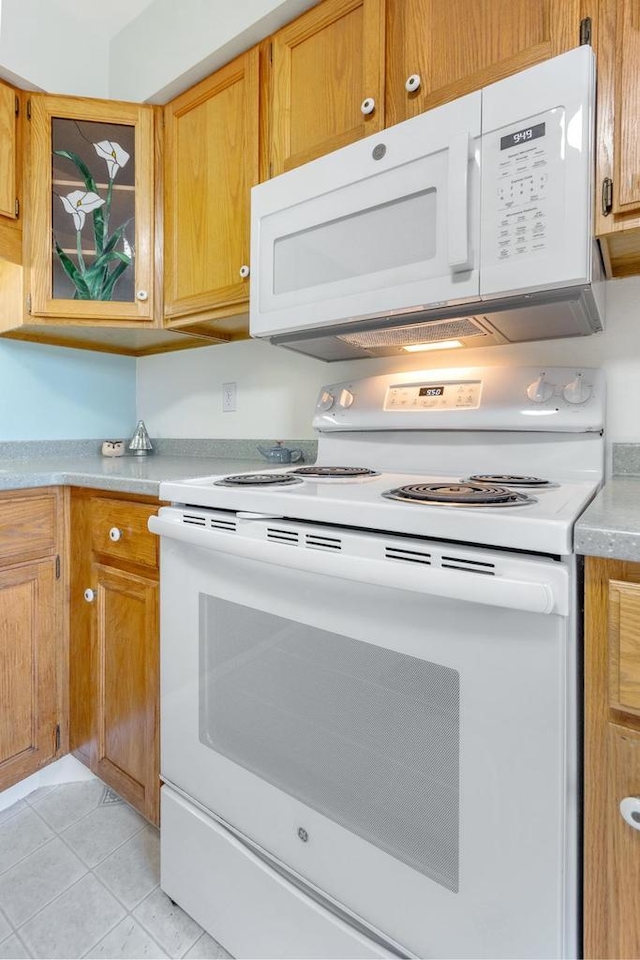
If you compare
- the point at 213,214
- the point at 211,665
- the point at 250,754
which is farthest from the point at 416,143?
the point at 250,754

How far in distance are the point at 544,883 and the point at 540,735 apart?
0.19 meters

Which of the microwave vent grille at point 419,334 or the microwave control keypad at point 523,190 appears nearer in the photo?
the microwave control keypad at point 523,190

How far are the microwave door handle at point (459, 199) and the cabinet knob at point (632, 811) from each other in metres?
0.88

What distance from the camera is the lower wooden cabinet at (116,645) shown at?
1.23 metres

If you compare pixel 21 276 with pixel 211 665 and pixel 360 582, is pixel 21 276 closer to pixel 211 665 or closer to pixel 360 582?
pixel 211 665

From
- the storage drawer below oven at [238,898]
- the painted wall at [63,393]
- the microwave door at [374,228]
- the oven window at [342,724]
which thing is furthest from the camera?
the painted wall at [63,393]

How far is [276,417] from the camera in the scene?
1763 millimetres

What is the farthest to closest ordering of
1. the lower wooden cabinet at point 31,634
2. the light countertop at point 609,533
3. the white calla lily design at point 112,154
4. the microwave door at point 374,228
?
the white calla lily design at point 112,154
the lower wooden cabinet at point 31,634
the microwave door at point 374,228
the light countertop at point 609,533

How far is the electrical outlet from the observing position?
190cm

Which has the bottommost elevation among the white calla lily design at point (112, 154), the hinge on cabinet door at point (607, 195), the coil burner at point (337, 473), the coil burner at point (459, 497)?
the coil burner at point (459, 497)

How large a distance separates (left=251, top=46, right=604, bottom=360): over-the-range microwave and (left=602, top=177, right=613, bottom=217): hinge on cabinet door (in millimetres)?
52

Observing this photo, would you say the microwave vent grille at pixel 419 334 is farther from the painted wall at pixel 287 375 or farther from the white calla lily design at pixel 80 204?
the white calla lily design at pixel 80 204

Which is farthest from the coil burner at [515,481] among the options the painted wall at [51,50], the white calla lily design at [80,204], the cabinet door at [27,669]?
the painted wall at [51,50]

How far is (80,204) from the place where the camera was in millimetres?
1680
